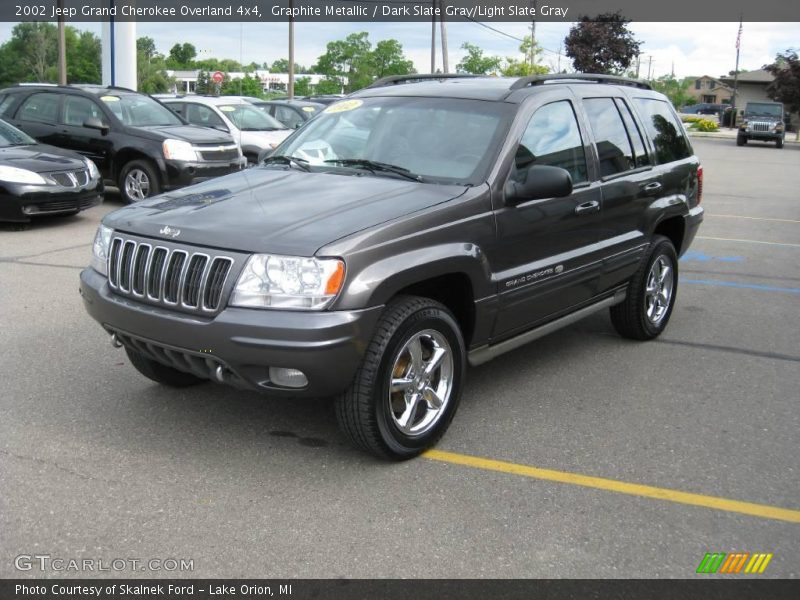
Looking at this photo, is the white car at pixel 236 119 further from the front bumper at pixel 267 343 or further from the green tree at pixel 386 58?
the green tree at pixel 386 58

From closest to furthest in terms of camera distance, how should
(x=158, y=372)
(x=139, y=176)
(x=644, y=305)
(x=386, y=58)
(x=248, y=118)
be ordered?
(x=158, y=372) → (x=644, y=305) → (x=139, y=176) → (x=248, y=118) → (x=386, y=58)

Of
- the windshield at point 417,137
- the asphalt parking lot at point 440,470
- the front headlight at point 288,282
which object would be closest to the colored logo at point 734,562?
the asphalt parking lot at point 440,470

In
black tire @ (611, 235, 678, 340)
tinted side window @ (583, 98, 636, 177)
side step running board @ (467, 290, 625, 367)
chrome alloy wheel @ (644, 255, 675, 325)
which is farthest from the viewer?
chrome alloy wheel @ (644, 255, 675, 325)

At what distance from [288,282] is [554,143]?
85.4 inches

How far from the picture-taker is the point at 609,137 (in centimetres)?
569

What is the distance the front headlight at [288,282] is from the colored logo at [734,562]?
1.87m

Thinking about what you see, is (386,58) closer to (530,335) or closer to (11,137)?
(11,137)

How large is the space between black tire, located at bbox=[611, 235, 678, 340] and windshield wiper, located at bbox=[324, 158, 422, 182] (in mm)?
2206

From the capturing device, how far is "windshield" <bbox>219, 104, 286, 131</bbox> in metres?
16.1

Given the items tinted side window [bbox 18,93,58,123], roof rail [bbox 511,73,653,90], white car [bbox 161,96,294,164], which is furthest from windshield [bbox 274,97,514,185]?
Result: white car [bbox 161,96,294,164]

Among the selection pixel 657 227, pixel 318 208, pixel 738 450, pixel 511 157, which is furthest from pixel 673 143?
pixel 318 208

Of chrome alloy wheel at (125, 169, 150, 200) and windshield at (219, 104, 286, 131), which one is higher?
windshield at (219, 104, 286, 131)

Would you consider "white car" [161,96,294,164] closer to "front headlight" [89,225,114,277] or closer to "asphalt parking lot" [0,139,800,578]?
"asphalt parking lot" [0,139,800,578]

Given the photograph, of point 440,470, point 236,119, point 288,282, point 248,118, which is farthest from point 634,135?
point 248,118
